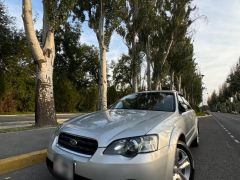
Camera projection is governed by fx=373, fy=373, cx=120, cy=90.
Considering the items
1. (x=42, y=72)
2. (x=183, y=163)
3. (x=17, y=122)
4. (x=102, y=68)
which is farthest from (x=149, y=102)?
(x=17, y=122)

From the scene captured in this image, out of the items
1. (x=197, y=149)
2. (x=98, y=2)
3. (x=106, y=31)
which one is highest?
(x=98, y=2)

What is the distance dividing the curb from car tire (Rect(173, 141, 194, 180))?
9.40 ft

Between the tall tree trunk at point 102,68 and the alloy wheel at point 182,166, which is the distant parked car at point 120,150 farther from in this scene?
the tall tree trunk at point 102,68

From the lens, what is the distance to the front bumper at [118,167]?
4.43 m

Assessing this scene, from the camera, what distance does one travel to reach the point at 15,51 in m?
36.8

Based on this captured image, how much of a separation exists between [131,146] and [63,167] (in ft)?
3.02

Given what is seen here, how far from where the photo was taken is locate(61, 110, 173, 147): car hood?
4730mm

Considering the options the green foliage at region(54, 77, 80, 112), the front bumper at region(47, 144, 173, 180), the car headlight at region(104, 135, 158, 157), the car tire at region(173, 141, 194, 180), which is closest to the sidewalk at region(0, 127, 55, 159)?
the front bumper at region(47, 144, 173, 180)

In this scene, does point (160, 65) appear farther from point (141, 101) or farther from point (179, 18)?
point (141, 101)

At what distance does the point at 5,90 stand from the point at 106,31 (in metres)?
19.3

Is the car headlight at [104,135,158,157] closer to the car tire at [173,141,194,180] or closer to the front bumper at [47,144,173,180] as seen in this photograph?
the front bumper at [47,144,173,180]

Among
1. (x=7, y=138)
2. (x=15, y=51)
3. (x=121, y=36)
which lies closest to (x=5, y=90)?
(x=15, y=51)

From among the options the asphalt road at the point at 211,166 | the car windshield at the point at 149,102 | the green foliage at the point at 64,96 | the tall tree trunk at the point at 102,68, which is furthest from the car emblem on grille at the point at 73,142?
the green foliage at the point at 64,96

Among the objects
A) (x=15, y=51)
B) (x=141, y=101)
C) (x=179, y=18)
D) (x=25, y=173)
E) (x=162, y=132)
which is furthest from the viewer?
(x=15, y=51)
